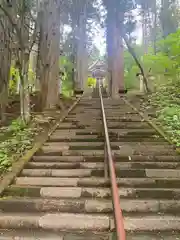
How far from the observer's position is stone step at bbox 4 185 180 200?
166 inches

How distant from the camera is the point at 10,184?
4629 millimetres

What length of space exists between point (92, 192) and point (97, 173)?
79 cm

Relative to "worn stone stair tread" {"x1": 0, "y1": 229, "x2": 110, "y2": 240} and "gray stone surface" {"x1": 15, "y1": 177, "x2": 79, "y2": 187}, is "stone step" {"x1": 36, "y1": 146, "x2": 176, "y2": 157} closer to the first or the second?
"gray stone surface" {"x1": 15, "y1": 177, "x2": 79, "y2": 187}

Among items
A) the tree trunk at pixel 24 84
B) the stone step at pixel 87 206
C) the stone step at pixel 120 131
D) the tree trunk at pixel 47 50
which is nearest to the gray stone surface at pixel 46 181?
the stone step at pixel 87 206

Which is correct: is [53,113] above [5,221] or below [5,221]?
above

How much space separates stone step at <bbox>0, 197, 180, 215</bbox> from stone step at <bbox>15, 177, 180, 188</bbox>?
1.68 feet

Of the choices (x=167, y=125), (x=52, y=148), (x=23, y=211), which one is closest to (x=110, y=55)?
(x=167, y=125)

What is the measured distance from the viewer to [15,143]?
6578 millimetres

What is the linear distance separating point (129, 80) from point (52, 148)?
2093 cm

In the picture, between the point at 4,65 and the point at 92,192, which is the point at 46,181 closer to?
the point at 92,192

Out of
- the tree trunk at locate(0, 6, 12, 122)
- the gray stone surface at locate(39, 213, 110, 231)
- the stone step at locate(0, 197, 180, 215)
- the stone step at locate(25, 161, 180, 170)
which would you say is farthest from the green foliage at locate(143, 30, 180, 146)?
the tree trunk at locate(0, 6, 12, 122)

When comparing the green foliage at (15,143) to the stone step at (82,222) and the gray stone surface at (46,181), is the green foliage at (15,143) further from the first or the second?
the stone step at (82,222)

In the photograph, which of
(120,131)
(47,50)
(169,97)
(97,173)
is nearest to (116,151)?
(97,173)

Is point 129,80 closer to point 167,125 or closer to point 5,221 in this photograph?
point 167,125
